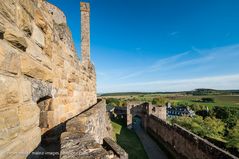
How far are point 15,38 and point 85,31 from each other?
22.7 feet

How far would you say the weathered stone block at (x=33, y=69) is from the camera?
1.73m

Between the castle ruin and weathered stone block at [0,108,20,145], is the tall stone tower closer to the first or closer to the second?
the castle ruin

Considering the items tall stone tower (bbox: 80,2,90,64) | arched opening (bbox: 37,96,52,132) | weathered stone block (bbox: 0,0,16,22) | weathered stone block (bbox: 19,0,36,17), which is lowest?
arched opening (bbox: 37,96,52,132)

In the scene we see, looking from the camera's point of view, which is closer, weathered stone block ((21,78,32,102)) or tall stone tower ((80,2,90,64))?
weathered stone block ((21,78,32,102))

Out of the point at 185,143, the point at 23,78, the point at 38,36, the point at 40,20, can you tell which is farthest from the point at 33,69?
the point at 185,143

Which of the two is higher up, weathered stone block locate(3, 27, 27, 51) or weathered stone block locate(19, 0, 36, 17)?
weathered stone block locate(19, 0, 36, 17)

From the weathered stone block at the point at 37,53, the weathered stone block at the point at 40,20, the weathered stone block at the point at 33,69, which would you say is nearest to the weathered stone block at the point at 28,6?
the weathered stone block at the point at 40,20

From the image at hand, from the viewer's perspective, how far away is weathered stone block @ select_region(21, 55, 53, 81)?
5.67ft

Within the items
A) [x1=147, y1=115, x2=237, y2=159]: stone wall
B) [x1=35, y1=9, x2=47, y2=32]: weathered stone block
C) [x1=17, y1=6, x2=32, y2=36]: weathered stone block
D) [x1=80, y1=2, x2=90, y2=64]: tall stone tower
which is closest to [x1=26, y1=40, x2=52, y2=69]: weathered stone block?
[x1=17, y1=6, x2=32, y2=36]: weathered stone block

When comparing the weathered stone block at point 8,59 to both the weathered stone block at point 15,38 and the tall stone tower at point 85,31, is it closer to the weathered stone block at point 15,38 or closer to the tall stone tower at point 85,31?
the weathered stone block at point 15,38

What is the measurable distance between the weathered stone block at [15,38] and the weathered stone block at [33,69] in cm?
11

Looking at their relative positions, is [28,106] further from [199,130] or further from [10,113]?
[199,130]

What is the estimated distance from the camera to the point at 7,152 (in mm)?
1382

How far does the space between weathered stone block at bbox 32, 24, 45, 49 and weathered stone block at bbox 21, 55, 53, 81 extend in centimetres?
26
